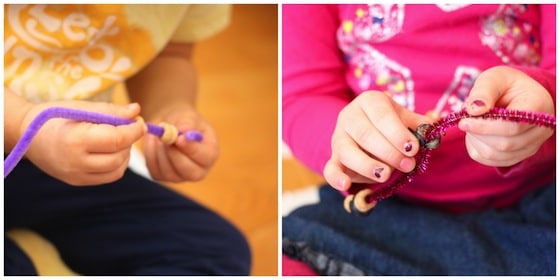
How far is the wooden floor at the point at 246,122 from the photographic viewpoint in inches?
29.1

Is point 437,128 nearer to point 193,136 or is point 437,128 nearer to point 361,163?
point 361,163

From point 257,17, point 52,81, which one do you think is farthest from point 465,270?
point 257,17

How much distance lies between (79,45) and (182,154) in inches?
4.6

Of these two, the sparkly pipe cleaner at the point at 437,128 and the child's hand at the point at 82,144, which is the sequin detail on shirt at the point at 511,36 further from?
the child's hand at the point at 82,144

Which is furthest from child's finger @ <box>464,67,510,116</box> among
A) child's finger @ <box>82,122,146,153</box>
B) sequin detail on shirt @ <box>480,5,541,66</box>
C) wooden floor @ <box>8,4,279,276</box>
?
wooden floor @ <box>8,4,279,276</box>

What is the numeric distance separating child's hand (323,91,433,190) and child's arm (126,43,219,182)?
0.13 metres

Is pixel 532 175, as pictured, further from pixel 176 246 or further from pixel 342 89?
pixel 176 246

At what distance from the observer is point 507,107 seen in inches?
14.1

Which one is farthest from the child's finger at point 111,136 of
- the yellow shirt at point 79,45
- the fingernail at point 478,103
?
the fingernail at point 478,103

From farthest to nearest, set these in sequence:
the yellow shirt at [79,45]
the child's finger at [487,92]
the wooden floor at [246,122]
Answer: the wooden floor at [246,122]
the yellow shirt at [79,45]
the child's finger at [487,92]

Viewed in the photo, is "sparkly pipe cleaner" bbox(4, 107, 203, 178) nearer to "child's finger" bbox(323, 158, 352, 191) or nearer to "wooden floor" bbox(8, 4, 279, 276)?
"child's finger" bbox(323, 158, 352, 191)

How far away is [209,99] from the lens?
2.89 feet

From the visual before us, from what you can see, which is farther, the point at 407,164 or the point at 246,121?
the point at 246,121

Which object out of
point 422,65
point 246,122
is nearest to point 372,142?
point 422,65
